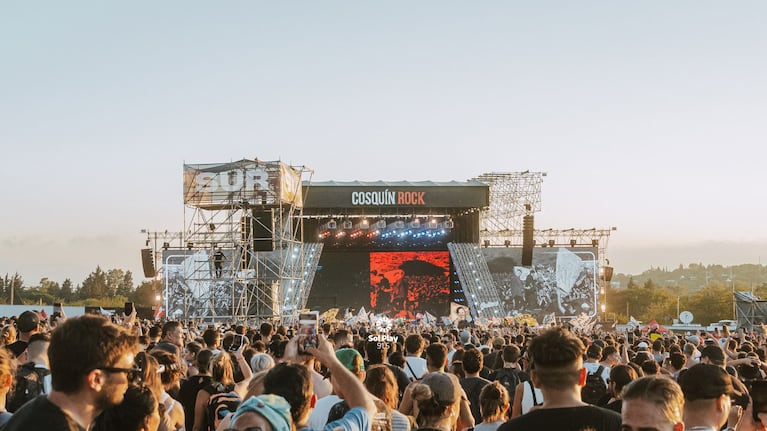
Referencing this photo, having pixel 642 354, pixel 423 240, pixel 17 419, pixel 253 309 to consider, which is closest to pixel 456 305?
pixel 423 240

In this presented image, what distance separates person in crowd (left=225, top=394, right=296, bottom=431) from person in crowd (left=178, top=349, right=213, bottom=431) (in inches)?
145

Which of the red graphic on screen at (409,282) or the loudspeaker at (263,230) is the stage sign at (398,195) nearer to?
the red graphic on screen at (409,282)

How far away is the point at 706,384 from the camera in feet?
12.4

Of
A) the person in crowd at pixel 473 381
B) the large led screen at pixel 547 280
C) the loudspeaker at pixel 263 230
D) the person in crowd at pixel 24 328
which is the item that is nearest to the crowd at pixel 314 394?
the person in crowd at pixel 473 381

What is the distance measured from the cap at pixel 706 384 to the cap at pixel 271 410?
2.03 meters

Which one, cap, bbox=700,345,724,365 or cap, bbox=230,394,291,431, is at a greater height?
cap, bbox=230,394,291,431

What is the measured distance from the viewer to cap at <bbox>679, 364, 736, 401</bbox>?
3.76 meters

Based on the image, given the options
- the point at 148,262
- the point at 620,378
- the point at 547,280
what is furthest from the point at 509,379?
the point at 547,280

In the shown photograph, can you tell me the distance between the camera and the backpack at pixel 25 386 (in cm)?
528

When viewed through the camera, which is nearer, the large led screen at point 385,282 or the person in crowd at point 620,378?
the person in crowd at point 620,378

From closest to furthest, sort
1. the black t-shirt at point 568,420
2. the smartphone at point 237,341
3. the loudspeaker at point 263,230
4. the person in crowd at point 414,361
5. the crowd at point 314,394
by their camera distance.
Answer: the crowd at point 314,394 < the black t-shirt at point 568,420 < the person in crowd at point 414,361 < the smartphone at point 237,341 < the loudspeaker at point 263,230

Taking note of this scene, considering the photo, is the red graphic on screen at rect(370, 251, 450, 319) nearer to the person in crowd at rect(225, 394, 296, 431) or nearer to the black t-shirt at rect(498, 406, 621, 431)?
the black t-shirt at rect(498, 406, 621, 431)

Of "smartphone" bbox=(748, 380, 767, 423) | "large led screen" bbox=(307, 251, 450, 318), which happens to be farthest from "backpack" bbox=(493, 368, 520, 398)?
"large led screen" bbox=(307, 251, 450, 318)

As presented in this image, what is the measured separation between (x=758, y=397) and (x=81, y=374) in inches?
136
